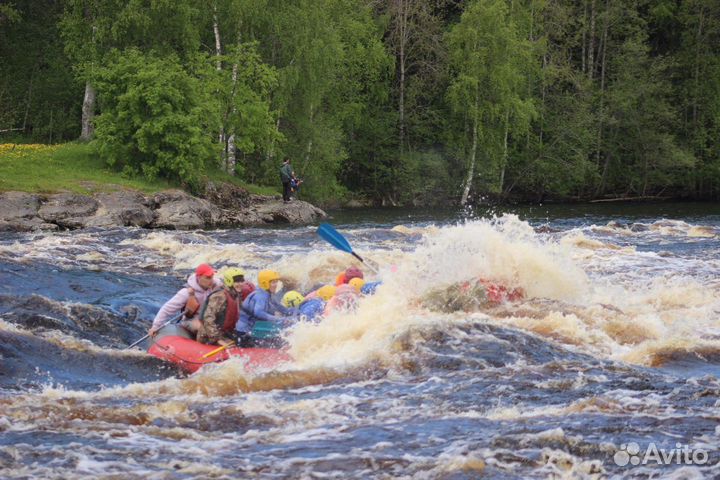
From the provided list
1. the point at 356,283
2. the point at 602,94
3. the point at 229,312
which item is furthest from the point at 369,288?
the point at 602,94

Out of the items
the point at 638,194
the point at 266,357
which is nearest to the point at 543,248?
the point at 266,357

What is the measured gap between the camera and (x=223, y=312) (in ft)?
35.8

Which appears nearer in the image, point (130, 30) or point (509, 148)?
point (130, 30)

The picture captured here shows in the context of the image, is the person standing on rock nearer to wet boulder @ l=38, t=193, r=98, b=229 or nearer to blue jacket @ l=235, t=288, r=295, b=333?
wet boulder @ l=38, t=193, r=98, b=229

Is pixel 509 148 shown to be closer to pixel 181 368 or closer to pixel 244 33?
pixel 244 33

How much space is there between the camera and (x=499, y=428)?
753 centimetres

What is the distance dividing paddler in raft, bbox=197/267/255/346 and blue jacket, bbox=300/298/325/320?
797mm

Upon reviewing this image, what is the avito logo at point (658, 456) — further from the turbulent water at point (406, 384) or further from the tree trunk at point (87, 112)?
the tree trunk at point (87, 112)

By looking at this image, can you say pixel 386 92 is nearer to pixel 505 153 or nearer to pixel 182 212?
pixel 505 153

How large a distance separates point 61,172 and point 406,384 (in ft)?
67.5

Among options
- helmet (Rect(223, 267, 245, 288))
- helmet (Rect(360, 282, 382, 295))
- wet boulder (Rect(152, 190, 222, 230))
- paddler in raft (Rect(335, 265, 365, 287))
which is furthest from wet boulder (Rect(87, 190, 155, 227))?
helmet (Rect(223, 267, 245, 288))

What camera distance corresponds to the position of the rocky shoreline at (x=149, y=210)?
23.5 metres

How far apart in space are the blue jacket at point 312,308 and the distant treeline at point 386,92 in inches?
687

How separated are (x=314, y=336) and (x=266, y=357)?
0.84 metres
